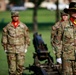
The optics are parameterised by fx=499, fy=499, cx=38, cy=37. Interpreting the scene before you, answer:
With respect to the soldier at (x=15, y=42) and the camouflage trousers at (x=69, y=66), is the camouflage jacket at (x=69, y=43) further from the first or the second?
the soldier at (x=15, y=42)

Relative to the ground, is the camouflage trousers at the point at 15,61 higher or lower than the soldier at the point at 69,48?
lower

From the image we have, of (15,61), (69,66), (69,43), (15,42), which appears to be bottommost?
(15,61)

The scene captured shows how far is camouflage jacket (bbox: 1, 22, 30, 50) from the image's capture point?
1335 cm

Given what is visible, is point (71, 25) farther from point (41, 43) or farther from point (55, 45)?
point (41, 43)

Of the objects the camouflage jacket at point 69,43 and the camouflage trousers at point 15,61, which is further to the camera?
the camouflage trousers at point 15,61

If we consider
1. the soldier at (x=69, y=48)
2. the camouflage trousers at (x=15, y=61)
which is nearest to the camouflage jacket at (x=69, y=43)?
the soldier at (x=69, y=48)

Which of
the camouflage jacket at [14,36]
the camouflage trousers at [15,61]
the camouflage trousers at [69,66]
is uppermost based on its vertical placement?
the camouflage jacket at [14,36]

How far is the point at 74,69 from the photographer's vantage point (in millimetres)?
9867

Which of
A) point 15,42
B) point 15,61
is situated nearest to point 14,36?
point 15,42

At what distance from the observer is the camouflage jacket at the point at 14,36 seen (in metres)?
13.4

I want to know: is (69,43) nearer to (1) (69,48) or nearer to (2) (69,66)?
(1) (69,48)

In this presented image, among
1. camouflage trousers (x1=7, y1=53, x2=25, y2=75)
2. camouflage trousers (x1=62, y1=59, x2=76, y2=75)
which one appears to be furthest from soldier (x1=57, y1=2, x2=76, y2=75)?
camouflage trousers (x1=7, y1=53, x2=25, y2=75)

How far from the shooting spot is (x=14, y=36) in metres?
13.4

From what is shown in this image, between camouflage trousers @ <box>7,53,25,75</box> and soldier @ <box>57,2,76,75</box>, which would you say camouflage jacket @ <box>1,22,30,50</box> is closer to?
camouflage trousers @ <box>7,53,25,75</box>
